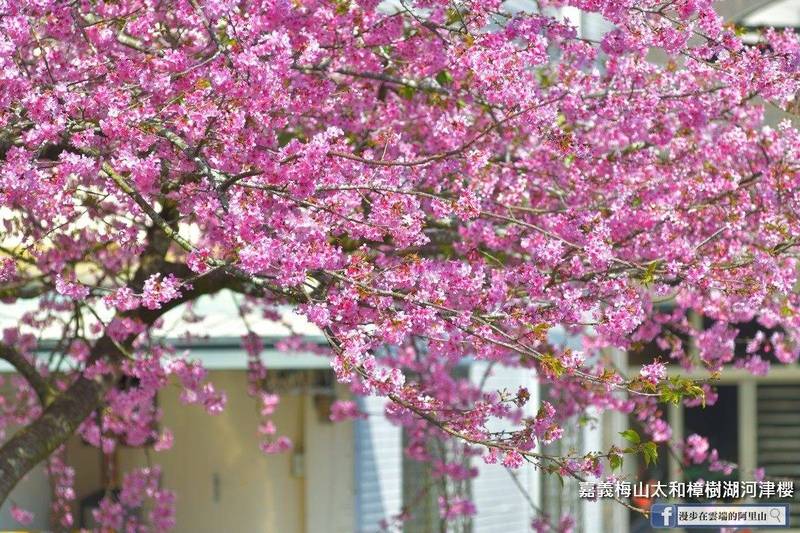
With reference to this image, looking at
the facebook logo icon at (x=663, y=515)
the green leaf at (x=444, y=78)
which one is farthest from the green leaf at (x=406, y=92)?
the facebook logo icon at (x=663, y=515)

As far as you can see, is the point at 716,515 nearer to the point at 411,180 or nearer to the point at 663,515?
the point at 663,515

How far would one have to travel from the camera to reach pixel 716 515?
25.6 feet

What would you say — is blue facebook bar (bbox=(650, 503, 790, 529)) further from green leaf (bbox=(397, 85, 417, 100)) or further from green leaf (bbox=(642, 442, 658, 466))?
green leaf (bbox=(397, 85, 417, 100))

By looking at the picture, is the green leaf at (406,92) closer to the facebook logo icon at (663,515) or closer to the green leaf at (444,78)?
the green leaf at (444,78)

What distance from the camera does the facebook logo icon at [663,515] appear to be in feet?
23.2

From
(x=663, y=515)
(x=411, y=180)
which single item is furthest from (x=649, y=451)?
(x=663, y=515)

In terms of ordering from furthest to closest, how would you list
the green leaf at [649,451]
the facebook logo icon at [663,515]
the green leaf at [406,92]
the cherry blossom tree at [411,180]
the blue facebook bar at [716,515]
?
1. the blue facebook bar at [716,515]
2. the green leaf at [406,92]
3. the facebook logo icon at [663,515]
4. the cherry blossom tree at [411,180]
5. the green leaf at [649,451]

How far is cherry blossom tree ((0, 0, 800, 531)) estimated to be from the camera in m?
5.24

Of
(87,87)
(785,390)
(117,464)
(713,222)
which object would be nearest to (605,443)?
(785,390)

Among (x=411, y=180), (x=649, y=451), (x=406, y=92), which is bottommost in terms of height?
(x=649, y=451)

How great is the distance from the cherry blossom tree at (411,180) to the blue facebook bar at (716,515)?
28.2 inches

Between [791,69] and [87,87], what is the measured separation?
9.75 ft

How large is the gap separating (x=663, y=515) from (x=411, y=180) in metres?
2.35

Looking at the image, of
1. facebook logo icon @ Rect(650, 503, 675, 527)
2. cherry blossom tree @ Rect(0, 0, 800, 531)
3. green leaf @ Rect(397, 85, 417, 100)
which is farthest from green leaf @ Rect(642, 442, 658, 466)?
green leaf @ Rect(397, 85, 417, 100)
